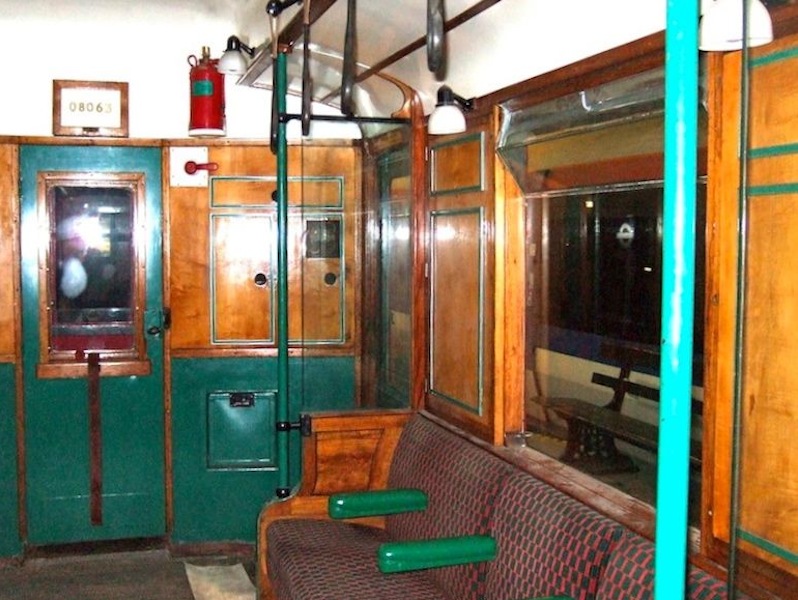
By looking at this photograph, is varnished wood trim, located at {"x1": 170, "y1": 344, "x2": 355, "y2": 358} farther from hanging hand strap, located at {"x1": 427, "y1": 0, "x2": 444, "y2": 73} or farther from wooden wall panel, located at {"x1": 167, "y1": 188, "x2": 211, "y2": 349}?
hanging hand strap, located at {"x1": 427, "y1": 0, "x2": 444, "y2": 73}

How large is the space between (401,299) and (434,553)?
185 cm

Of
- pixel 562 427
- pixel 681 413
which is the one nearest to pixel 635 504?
pixel 562 427

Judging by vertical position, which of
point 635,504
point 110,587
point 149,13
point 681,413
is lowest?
point 110,587

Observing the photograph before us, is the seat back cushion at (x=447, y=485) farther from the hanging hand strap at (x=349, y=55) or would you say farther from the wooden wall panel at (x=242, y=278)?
the wooden wall panel at (x=242, y=278)

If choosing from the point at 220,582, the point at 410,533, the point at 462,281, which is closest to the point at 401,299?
the point at 462,281

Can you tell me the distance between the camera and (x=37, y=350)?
16.7ft

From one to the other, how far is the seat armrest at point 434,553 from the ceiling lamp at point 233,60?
8.92 ft

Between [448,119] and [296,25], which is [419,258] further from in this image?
[296,25]

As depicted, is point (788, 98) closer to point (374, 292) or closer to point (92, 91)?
point (374, 292)

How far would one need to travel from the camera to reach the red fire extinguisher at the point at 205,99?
5.03m

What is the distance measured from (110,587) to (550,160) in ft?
10.2

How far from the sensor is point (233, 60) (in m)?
4.61

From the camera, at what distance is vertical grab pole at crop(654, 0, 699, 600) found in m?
1.13

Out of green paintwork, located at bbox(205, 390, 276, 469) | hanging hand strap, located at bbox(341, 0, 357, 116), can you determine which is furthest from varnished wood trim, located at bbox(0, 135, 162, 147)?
hanging hand strap, located at bbox(341, 0, 357, 116)
